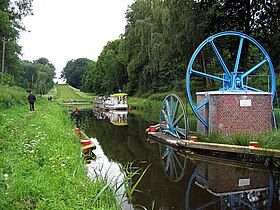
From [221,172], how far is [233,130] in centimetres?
384

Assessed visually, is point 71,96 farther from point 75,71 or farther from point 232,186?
point 232,186

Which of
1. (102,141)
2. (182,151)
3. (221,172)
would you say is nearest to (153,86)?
(102,141)

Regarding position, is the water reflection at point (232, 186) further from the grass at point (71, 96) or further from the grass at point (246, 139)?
the grass at point (71, 96)

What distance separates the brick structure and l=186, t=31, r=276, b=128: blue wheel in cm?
77

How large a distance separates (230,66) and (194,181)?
18.8 m

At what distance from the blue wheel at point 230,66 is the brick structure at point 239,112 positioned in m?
0.77

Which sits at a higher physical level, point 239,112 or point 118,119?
point 239,112

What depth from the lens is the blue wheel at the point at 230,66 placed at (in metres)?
16.5

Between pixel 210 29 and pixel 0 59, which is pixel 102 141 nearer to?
pixel 210 29

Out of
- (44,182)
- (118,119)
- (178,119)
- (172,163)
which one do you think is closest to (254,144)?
(172,163)

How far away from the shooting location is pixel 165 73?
162 ft

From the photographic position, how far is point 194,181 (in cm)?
1089

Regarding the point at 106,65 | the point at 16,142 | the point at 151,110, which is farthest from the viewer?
the point at 106,65

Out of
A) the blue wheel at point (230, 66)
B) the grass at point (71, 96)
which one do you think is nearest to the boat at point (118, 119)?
the blue wheel at point (230, 66)
